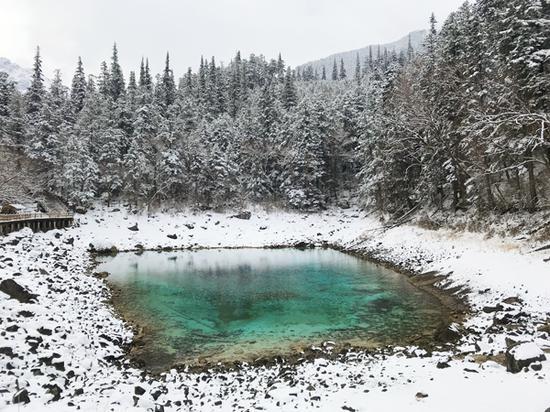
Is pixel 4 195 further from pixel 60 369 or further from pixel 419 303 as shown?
pixel 419 303

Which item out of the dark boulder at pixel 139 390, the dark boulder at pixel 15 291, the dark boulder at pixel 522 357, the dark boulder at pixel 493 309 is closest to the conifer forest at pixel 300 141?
the dark boulder at pixel 493 309

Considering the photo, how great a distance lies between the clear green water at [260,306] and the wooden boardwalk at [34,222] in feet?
24.3

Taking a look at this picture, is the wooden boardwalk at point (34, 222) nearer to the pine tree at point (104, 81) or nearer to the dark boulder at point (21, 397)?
the dark boulder at point (21, 397)

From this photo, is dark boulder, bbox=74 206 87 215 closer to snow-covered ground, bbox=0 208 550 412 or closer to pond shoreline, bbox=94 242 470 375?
snow-covered ground, bbox=0 208 550 412

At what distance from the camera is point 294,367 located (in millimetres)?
12484

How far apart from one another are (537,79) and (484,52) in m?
10.9

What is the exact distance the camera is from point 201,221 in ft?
179

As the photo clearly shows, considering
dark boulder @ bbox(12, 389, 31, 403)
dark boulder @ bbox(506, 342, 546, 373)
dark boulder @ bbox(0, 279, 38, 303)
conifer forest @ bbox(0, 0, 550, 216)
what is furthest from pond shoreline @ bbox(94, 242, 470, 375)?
conifer forest @ bbox(0, 0, 550, 216)

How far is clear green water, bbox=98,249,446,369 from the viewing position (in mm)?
15844

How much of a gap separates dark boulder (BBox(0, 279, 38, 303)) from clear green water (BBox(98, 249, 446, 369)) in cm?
468

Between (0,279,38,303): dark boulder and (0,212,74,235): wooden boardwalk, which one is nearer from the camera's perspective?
(0,279,38,303): dark boulder

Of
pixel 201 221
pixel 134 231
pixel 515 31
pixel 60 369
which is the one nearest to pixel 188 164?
pixel 201 221

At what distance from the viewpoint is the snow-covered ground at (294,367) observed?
29.9 ft

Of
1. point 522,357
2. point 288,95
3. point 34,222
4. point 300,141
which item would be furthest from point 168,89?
point 522,357
